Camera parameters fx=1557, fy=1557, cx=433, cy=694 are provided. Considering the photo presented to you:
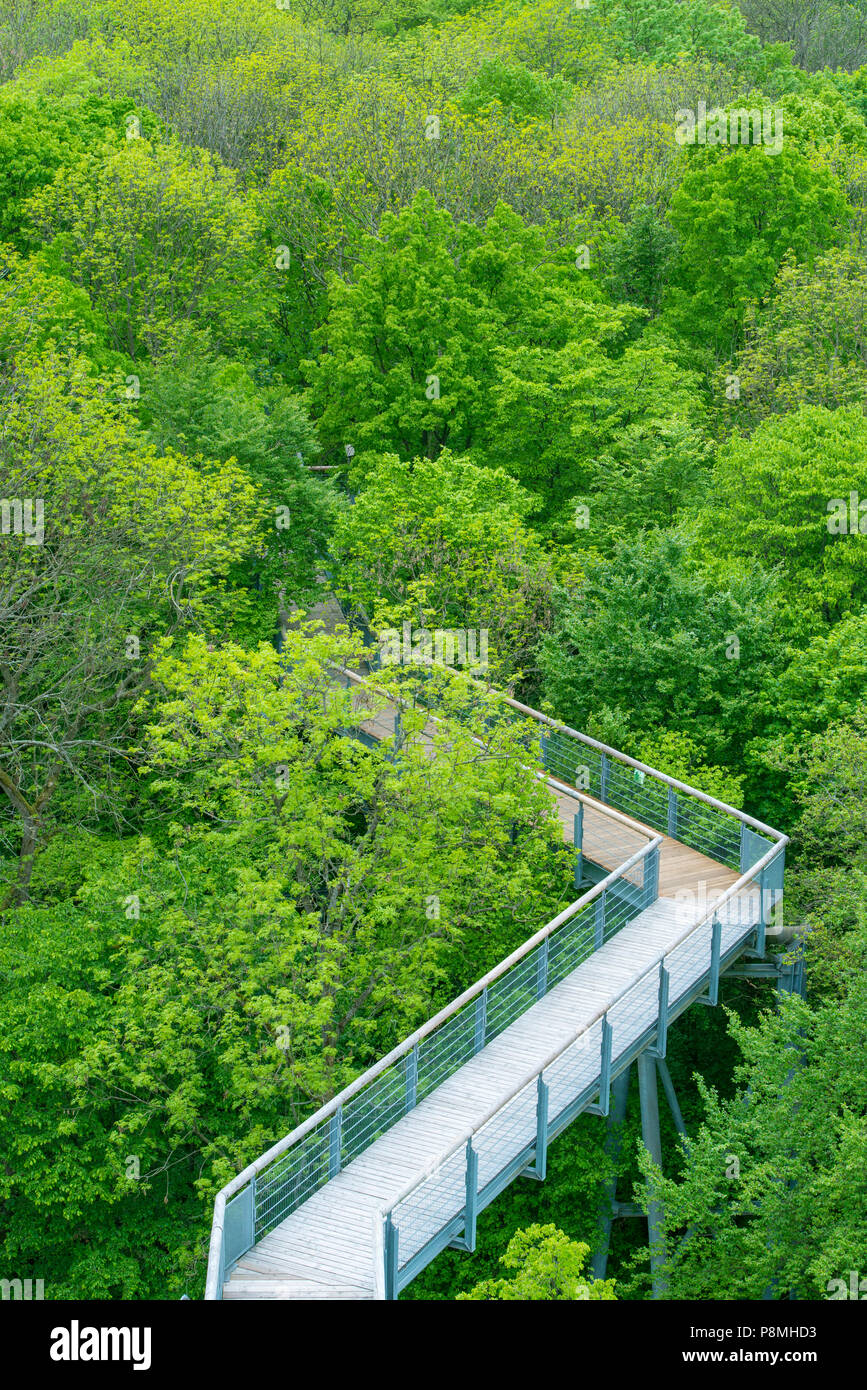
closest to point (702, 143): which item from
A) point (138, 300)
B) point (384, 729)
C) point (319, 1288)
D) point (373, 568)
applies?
point (138, 300)

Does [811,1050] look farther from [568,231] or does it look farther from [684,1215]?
[568,231]

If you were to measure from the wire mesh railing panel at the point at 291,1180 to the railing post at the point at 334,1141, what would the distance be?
6 centimetres

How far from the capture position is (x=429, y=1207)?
1786cm

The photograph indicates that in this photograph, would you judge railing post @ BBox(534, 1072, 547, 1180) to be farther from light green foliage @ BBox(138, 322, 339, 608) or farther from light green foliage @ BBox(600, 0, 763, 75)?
light green foliage @ BBox(600, 0, 763, 75)

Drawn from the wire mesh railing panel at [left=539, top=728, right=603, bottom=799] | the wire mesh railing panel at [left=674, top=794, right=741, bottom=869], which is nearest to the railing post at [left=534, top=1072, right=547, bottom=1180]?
the wire mesh railing panel at [left=674, top=794, right=741, bottom=869]

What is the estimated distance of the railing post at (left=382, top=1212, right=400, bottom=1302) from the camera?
54.5 feet

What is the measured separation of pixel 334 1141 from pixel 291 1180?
67 centimetres

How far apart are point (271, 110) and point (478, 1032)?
40424 millimetres

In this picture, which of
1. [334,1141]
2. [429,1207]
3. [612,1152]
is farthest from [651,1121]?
[334,1141]

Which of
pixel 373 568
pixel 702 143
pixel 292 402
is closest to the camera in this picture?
pixel 373 568

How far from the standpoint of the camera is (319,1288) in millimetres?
16406

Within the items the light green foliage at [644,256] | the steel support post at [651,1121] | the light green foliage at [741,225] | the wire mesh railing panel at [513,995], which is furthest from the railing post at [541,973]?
the light green foliage at [644,256]

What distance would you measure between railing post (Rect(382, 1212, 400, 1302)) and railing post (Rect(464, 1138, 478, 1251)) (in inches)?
53.2

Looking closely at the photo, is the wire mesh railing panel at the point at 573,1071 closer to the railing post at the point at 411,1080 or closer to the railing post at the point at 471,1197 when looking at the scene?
the railing post at the point at 411,1080
